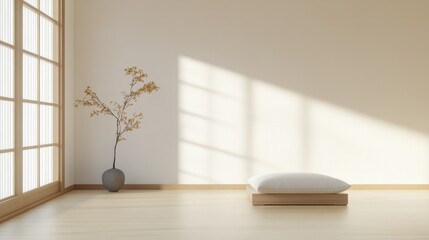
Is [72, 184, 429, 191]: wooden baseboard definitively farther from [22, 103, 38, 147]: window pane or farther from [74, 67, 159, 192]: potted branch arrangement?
[22, 103, 38, 147]: window pane

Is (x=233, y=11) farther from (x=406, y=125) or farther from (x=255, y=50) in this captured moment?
(x=406, y=125)

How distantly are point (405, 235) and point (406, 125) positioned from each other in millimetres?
3445

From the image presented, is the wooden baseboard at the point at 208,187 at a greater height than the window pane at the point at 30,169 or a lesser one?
lesser

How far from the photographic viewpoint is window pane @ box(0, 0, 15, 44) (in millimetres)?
5238

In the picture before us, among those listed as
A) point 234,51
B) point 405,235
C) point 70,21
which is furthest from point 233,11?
point 405,235

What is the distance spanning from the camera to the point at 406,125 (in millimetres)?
7621

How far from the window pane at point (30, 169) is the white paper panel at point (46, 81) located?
67cm

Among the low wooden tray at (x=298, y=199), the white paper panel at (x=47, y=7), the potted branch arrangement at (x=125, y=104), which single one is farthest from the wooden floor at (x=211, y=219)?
the white paper panel at (x=47, y=7)

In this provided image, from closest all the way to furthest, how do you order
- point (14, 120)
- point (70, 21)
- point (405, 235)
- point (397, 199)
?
point (405, 235), point (14, 120), point (397, 199), point (70, 21)

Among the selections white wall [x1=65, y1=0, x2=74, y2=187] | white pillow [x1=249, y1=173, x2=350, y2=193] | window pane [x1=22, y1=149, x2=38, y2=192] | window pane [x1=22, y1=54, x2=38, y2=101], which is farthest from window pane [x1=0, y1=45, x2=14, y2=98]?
white pillow [x1=249, y1=173, x2=350, y2=193]

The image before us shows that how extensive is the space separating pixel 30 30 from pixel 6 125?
4.03ft

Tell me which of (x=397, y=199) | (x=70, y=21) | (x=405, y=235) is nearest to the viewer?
(x=405, y=235)

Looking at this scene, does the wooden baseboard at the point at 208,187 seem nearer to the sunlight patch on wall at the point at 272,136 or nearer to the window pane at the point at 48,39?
the sunlight patch on wall at the point at 272,136

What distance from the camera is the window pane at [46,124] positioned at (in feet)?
21.5
